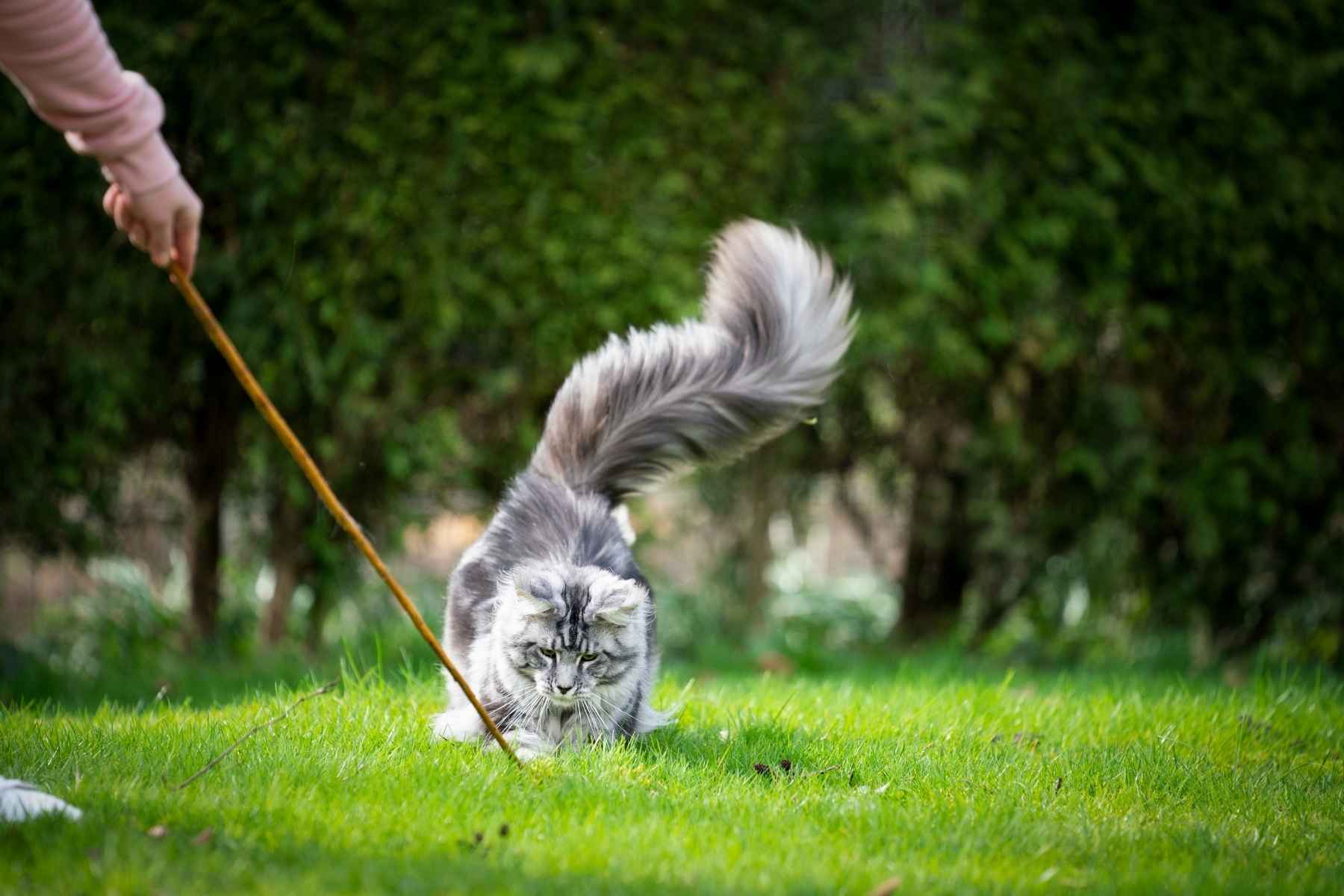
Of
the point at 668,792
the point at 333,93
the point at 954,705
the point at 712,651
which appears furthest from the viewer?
the point at 712,651

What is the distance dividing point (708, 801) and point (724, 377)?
5.04 feet

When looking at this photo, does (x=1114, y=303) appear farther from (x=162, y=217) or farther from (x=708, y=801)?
(x=162, y=217)

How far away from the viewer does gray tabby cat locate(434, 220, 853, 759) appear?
3.83 meters

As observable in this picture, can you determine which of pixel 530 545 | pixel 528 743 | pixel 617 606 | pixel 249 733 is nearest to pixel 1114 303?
pixel 530 545

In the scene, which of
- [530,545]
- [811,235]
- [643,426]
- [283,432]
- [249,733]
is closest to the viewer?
[283,432]

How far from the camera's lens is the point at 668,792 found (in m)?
3.12

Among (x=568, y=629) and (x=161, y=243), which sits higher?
(x=161, y=243)

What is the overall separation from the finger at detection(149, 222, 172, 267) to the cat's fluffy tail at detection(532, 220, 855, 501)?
1798mm

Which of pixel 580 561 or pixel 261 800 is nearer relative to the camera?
pixel 261 800

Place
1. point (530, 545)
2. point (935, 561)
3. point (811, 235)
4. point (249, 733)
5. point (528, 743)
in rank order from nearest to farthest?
point (249, 733) < point (528, 743) < point (530, 545) < point (811, 235) < point (935, 561)

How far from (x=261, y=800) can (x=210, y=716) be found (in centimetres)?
113

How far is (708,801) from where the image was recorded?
3.06 m

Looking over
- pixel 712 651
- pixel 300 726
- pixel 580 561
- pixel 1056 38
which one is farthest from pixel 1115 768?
pixel 1056 38

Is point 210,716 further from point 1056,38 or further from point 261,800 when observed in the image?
point 1056,38
